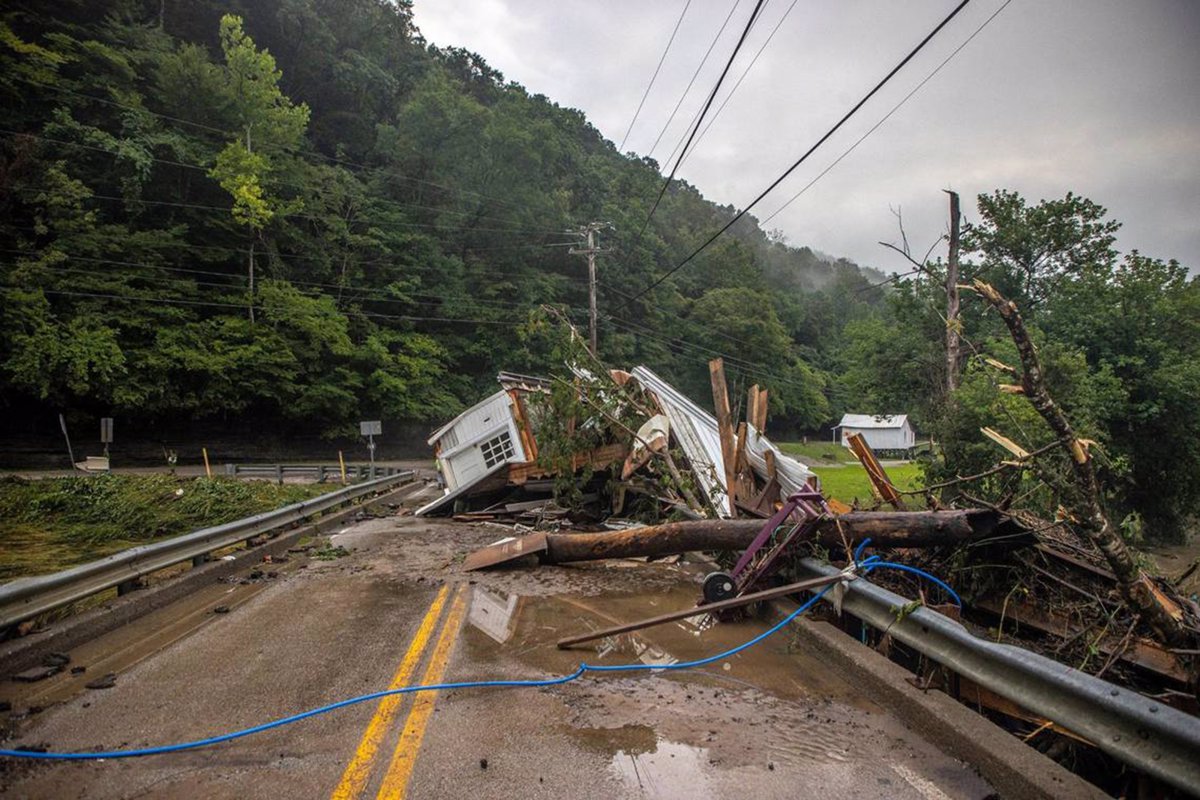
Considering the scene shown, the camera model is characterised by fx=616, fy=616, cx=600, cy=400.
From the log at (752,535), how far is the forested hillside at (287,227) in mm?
15984

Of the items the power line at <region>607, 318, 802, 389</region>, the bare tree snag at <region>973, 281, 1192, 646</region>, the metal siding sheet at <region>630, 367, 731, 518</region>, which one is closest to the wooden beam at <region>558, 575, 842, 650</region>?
the bare tree snag at <region>973, 281, 1192, 646</region>

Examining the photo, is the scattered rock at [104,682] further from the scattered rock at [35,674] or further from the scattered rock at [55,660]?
the scattered rock at [55,660]

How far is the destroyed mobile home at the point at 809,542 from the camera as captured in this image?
3947mm

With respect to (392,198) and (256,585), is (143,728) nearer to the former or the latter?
(256,585)

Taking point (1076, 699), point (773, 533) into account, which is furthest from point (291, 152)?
point (1076, 699)

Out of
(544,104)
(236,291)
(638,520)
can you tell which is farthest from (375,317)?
(638,520)

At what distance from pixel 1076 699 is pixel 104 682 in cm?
609

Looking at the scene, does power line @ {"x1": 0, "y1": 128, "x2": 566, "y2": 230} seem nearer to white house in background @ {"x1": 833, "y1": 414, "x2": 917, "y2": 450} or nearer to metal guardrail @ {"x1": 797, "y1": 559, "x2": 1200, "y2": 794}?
metal guardrail @ {"x1": 797, "y1": 559, "x2": 1200, "y2": 794}

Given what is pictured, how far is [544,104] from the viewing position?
63.3 metres

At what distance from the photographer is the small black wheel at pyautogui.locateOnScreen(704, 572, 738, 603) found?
5.74m

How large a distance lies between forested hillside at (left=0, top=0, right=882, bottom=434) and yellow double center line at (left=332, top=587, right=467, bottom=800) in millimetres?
18484

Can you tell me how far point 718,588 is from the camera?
5.75 metres

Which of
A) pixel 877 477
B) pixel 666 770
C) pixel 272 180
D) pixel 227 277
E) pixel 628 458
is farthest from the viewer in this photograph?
pixel 272 180

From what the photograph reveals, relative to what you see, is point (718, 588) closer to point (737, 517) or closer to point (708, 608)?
point (708, 608)
